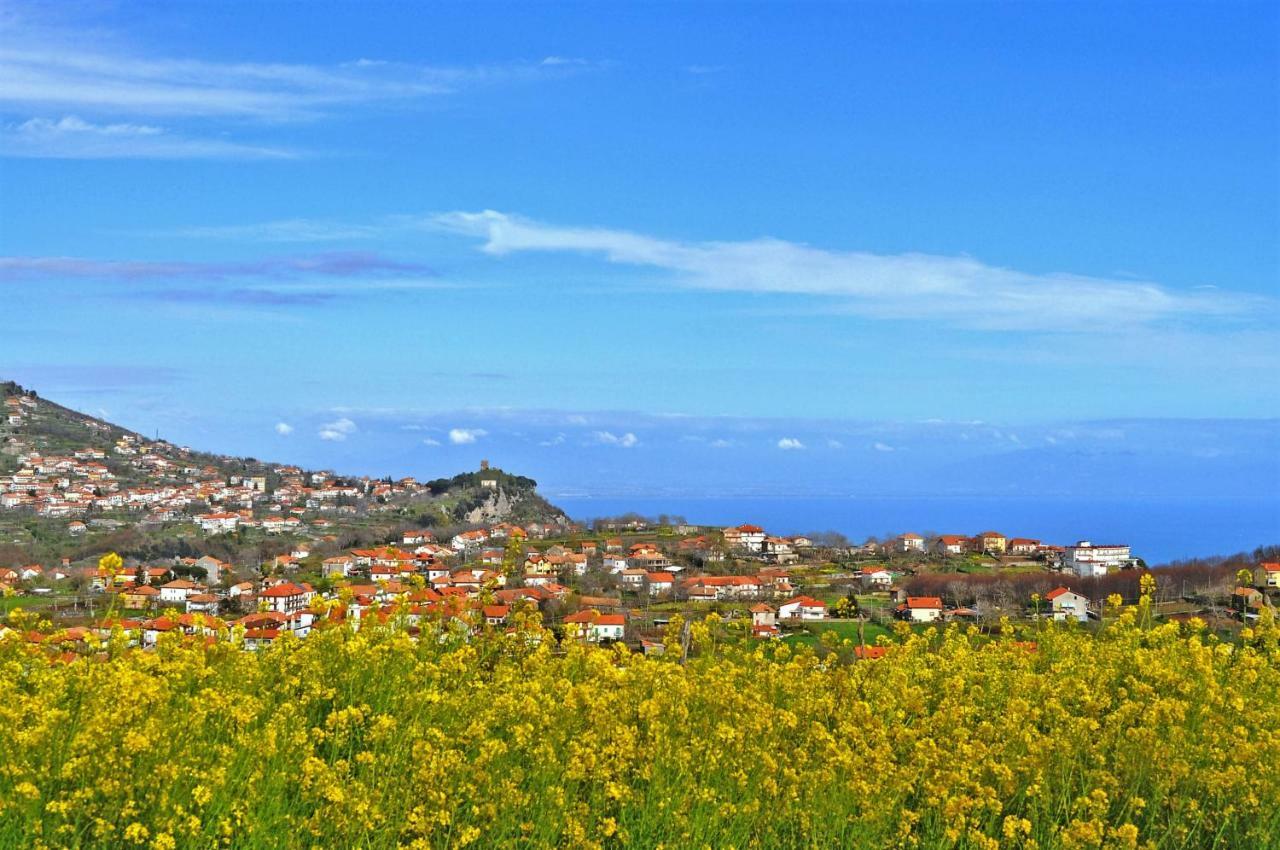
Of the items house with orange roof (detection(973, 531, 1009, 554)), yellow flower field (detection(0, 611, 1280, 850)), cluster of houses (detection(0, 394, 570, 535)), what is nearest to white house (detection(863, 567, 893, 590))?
house with orange roof (detection(973, 531, 1009, 554))

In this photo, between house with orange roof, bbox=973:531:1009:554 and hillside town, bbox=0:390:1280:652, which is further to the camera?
house with orange roof, bbox=973:531:1009:554

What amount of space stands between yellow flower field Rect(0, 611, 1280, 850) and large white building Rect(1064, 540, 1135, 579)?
63.0 metres

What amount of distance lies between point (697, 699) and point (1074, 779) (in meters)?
2.61

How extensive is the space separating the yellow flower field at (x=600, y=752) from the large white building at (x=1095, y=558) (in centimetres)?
6297

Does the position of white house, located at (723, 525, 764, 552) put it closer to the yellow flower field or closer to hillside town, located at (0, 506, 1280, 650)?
hillside town, located at (0, 506, 1280, 650)

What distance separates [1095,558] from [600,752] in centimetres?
8123

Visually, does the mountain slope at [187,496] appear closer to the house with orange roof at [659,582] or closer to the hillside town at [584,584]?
the hillside town at [584,584]

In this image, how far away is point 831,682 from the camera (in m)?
8.69

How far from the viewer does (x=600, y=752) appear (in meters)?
6.98

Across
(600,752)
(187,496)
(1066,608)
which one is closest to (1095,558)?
(1066,608)

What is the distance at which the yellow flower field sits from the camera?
6152 mm

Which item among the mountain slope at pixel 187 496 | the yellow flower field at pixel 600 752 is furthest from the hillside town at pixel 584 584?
the mountain slope at pixel 187 496

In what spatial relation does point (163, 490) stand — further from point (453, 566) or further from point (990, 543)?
point (990, 543)

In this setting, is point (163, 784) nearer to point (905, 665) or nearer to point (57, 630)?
point (57, 630)
